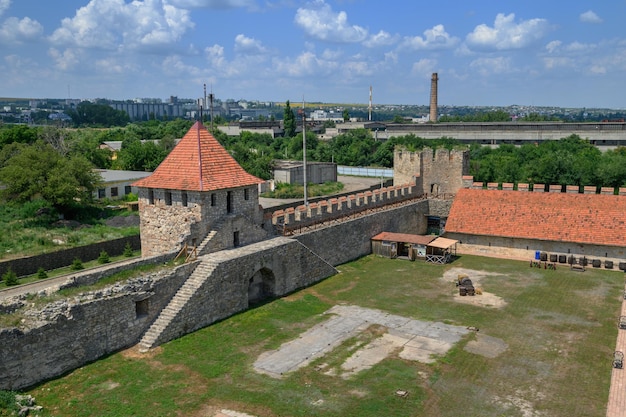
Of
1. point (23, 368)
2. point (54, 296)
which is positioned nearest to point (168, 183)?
point (54, 296)

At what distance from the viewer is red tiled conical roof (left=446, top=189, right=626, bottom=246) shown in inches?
1256

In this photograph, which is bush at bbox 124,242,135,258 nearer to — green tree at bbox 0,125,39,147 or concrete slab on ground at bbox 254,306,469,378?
concrete slab on ground at bbox 254,306,469,378

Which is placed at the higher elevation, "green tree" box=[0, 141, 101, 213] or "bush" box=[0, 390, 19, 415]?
"green tree" box=[0, 141, 101, 213]

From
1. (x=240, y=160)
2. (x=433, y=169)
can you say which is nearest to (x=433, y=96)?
(x=240, y=160)

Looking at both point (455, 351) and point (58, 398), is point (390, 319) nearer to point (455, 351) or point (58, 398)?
point (455, 351)

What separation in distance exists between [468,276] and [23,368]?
21.4 m

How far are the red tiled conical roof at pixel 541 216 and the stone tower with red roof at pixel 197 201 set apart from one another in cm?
1570

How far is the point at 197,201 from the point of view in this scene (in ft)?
76.6

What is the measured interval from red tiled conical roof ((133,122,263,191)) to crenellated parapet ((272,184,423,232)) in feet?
12.3

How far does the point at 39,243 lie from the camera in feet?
120

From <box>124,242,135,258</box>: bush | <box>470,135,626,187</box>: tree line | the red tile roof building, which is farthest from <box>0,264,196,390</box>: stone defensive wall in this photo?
<box>470,135,626,187</box>: tree line

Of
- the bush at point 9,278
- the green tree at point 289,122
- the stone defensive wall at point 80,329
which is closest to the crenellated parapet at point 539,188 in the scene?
the stone defensive wall at point 80,329

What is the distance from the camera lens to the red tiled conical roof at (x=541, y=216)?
31.9 metres

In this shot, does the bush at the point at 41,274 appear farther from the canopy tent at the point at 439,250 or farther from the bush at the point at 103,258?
the canopy tent at the point at 439,250
